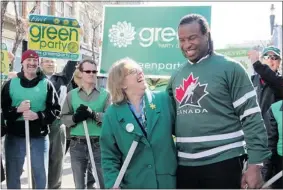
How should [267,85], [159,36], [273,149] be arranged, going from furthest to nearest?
[159,36] < [267,85] < [273,149]

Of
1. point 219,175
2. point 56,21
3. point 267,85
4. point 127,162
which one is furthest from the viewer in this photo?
point 56,21

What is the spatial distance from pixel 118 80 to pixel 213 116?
70 centimetres

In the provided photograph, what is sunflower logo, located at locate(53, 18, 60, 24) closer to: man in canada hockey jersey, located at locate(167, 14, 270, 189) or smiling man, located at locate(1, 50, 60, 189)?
smiling man, located at locate(1, 50, 60, 189)

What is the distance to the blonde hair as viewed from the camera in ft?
9.89

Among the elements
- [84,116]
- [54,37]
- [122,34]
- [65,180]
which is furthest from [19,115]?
[65,180]

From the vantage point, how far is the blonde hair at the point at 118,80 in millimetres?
3015

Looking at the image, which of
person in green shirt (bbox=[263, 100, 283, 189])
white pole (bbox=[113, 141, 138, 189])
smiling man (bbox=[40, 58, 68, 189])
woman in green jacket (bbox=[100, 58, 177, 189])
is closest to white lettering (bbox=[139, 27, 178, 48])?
smiling man (bbox=[40, 58, 68, 189])

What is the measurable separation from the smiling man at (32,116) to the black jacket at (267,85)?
2151 millimetres

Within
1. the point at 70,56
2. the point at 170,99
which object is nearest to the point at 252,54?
the point at 170,99

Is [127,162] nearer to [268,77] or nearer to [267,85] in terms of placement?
[268,77]

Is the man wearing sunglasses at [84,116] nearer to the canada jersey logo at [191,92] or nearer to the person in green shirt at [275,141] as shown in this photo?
the person in green shirt at [275,141]

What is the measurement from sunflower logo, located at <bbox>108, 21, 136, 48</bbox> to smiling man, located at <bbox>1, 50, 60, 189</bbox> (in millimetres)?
941

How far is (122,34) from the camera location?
5.35 metres

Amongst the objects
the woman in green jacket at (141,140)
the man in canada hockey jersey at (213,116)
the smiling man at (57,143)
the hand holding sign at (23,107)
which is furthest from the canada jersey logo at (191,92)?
the smiling man at (57,143)
